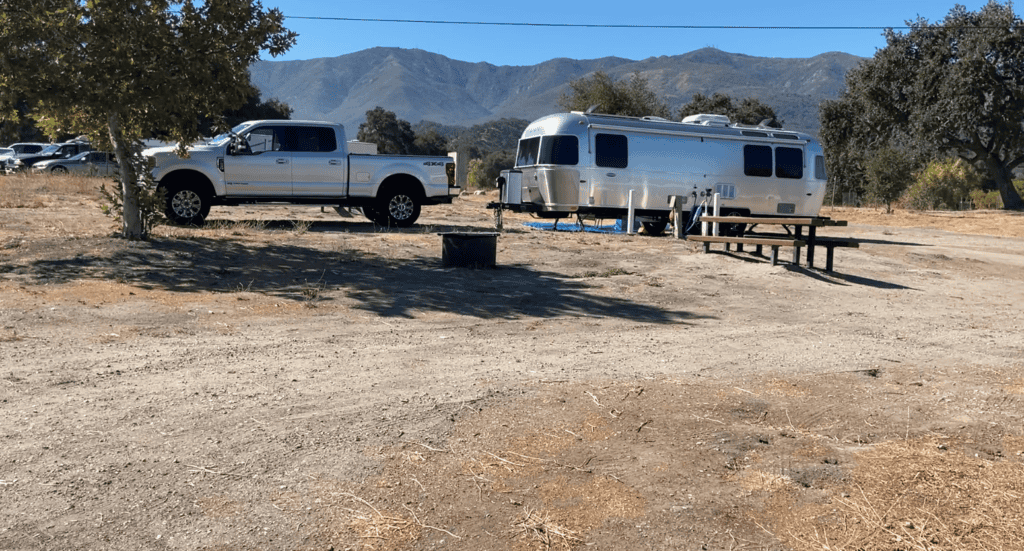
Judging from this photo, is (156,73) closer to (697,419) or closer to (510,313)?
(510,313)

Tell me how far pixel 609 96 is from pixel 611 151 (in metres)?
27.9

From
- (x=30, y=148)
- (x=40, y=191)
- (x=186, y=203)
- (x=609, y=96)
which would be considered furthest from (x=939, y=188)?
(x=30, y=148)

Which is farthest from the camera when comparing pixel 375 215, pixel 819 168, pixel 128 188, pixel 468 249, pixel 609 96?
pixel 609 96

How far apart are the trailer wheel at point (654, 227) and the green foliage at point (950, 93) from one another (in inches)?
1012

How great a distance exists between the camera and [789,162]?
19344 mm

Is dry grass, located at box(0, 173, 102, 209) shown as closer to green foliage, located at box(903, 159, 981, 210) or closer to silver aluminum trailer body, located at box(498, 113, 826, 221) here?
silver aluminum trailer body, located at box(498, 113, 826, 221)

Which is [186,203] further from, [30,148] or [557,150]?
[30,148]

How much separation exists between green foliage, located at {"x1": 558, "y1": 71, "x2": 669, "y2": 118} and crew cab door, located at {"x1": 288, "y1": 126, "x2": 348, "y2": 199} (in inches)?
1125

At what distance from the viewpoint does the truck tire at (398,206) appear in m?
17.0

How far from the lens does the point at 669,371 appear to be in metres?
5.97

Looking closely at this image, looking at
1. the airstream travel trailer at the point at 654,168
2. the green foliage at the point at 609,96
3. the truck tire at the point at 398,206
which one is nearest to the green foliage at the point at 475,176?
the green foliage at the point at 609,96

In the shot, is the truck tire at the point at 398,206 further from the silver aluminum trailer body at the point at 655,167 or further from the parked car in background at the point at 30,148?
the parked car in background at the point at 30,148

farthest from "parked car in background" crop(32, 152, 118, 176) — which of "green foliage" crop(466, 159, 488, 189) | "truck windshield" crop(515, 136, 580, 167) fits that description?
"truck windshield" crop(515, 136, 580, 167)

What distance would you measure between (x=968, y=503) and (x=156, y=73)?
10.0m
